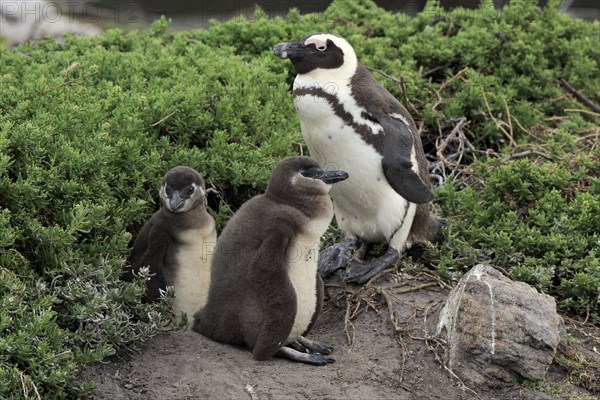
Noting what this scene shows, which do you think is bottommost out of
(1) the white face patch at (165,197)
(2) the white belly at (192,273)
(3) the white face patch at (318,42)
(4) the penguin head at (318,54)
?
(2) the white belly at (192,273)

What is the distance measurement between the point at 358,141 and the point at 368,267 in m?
0.77

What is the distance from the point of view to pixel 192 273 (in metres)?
5.18

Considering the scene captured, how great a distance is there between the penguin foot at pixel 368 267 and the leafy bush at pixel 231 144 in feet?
1.01

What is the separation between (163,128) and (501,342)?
2.71 meters

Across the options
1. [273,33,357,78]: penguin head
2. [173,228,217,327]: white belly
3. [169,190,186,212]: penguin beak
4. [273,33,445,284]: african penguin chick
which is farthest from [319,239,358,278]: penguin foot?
[169,190,186,212]: penguin beak

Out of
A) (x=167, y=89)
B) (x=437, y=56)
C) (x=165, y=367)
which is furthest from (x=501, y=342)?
(x=437, y=56)

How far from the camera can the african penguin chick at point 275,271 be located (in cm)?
468

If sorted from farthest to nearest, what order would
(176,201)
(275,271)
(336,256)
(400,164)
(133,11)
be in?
1. (133,11)
2. (336,256)
3. (400,164)
4. (176,201)
5. (275,271)

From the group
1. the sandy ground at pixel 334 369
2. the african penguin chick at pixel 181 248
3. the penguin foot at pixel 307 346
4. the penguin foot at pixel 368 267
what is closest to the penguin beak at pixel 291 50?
the african penguin chick at pixel 181 248

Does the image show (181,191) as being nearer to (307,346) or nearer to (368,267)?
(307,346)

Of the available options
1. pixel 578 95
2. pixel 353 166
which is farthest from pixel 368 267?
pixel 578 95

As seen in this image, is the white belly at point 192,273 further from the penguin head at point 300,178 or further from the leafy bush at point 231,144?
the penguin head at point 300,178

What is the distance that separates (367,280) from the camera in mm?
5773

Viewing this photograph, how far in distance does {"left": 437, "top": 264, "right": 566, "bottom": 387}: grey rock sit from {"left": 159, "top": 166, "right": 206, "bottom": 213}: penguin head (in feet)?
4.76
